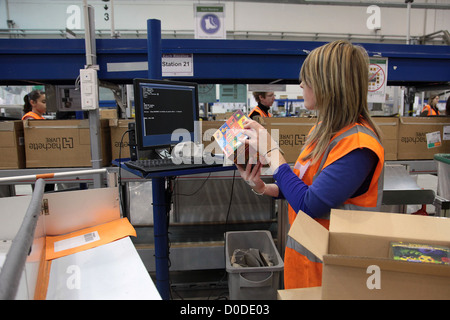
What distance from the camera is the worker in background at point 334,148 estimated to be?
2.80ft

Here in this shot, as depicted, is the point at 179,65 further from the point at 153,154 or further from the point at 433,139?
the point at 433,139

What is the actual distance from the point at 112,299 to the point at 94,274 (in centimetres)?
17

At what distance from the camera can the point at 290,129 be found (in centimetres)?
193

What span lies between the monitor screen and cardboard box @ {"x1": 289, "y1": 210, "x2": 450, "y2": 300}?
1.04 meters

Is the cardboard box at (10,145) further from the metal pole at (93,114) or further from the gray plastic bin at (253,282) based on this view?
the gray plastic bin at (253,282)

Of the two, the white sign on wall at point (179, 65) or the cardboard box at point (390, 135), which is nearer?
the white sign on wall at point (179, 65)

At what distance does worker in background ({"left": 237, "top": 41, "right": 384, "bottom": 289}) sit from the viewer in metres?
0.85

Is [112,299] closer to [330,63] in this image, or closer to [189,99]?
[330,63]

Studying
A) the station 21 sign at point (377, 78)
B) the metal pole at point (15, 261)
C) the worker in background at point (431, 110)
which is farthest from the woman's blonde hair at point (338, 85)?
the worker in background at point (431, 110)

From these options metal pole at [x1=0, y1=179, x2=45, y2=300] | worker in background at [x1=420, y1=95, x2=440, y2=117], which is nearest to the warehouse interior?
metal pole at [x1=0, y1=179, x2=45, y2=300]

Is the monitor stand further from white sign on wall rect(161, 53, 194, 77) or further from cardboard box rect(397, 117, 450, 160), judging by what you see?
cardboard box rect(397, 117, 450, 160)

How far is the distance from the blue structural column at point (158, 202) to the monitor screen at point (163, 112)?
0.11 meters
